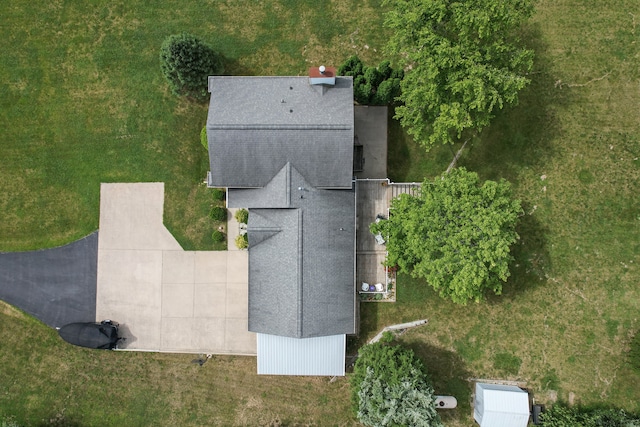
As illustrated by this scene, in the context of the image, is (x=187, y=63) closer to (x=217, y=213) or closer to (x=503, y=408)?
(x=217, y=213)

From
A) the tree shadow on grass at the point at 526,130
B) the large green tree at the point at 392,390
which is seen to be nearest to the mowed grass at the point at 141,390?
the large green tree at the point at 392,390

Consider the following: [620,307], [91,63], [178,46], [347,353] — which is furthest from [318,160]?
[620,307]

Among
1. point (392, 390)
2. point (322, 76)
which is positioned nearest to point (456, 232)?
point (392, 390)

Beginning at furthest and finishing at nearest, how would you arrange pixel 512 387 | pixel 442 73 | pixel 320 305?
pixel 512 387 < pixel 320 305 < pixel 442 73

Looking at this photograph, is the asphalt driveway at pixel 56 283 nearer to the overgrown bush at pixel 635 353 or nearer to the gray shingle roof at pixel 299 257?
the gray shingle roof at pixel 299 257

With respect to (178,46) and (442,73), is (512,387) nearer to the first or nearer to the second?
(442,73)
